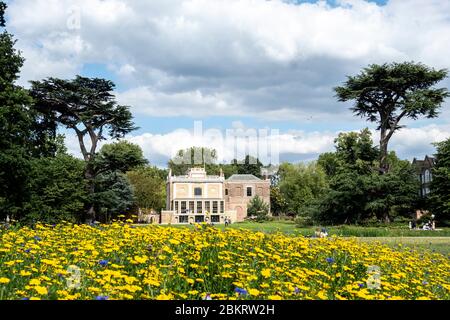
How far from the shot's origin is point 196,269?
243 inches

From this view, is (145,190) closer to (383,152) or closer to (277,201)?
(277,201)

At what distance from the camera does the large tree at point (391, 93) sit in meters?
35.5

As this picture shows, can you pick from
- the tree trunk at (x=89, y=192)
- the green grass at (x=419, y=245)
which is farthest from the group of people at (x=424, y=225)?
the tree trunk at (x=89, y=192)

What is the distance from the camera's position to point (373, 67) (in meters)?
36.5

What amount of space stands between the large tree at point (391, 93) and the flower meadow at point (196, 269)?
29750 mm

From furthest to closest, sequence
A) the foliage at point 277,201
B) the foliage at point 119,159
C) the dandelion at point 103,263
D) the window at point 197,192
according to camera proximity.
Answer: the foliage at point 277,201
the window at point 197,192
the foliage at point 119,159
the dandelion at point 103,263

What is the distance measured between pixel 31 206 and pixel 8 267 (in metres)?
18.9

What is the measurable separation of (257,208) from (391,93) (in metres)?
29.3

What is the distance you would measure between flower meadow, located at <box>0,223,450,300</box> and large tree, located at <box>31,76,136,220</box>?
1023 inches

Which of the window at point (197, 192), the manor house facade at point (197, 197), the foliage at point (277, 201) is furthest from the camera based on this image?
the foliage at point (277, 201)

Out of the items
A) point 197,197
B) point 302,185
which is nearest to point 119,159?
point 197,197

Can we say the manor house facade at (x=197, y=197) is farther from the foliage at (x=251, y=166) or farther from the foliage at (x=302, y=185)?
the foliage at (x=251, y=166)
